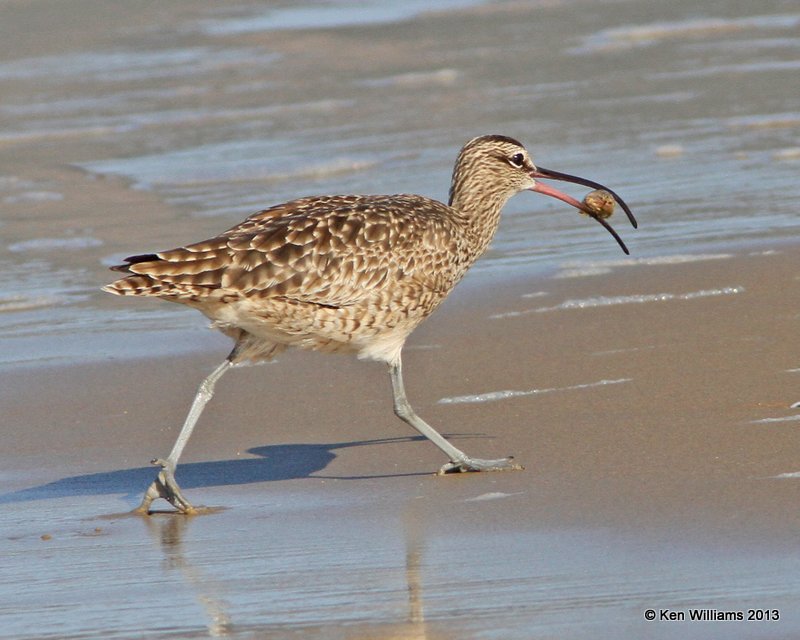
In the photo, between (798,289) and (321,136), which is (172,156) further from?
(798,289)

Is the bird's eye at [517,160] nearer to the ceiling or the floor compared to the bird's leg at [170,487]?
nearer to the ceiling

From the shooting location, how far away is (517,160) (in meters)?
8.77

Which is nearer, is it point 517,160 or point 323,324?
point 323,324

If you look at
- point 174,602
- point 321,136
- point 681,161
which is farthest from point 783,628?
point 321,136

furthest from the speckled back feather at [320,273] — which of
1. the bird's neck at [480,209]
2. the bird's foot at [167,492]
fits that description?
the bird's foot at [167,492]

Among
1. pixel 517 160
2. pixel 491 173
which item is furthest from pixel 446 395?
pixel 517 160

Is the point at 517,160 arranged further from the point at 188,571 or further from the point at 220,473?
the point at 188,571

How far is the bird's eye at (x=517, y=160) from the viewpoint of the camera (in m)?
8.76

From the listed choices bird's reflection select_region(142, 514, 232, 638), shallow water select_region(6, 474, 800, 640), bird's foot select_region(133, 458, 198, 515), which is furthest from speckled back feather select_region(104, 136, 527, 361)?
bird's reflection select_region(142, 514, 232, 638)

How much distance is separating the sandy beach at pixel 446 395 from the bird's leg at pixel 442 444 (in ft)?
0.33

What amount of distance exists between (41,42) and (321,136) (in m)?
11.1

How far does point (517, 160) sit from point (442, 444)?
6.28 feet

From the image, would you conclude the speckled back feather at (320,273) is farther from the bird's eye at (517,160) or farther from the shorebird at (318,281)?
the bird's eye at (517,160)

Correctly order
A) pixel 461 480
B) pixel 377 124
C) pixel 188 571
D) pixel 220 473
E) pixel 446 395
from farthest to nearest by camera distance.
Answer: pixel 377 124 < pixel 446 395 < pixel 220 473 < pixel 461 480 < pixel 188 571
